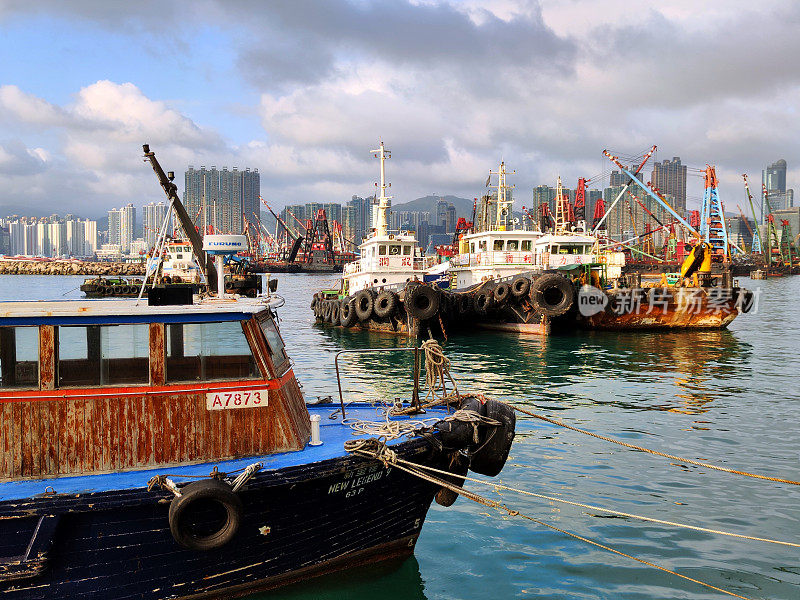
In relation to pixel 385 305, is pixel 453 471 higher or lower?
lower

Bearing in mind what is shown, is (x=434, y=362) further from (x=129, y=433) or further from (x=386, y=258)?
(x=386, y=258)

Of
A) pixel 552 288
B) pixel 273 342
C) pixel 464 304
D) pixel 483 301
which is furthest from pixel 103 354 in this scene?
pixel 464 304

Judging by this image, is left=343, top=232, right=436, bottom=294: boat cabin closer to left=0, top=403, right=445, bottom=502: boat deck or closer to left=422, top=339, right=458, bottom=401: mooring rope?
left=422, top=339, right=458, bottom=401: mooring rope

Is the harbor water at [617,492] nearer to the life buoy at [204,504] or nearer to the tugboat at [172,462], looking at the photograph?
the tugboat at [172,462]

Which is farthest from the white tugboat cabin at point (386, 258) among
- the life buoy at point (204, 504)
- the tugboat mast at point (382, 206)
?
the life buoy at point (204, 504)

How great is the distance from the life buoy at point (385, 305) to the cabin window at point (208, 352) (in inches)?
947

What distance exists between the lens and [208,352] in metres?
7.08

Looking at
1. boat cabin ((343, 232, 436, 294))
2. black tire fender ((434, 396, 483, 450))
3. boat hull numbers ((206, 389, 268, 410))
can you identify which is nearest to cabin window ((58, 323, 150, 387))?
boat hull numbers ((206, 389, 268, 410))

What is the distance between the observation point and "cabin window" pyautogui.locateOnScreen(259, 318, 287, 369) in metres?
7.41

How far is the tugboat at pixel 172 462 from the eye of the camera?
5922 mm

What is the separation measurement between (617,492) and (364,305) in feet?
77.3

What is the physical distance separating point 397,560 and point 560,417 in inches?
319

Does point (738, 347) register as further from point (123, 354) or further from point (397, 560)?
point (123, 354)

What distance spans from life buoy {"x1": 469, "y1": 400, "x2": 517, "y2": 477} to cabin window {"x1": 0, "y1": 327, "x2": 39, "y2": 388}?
16.3 feet
